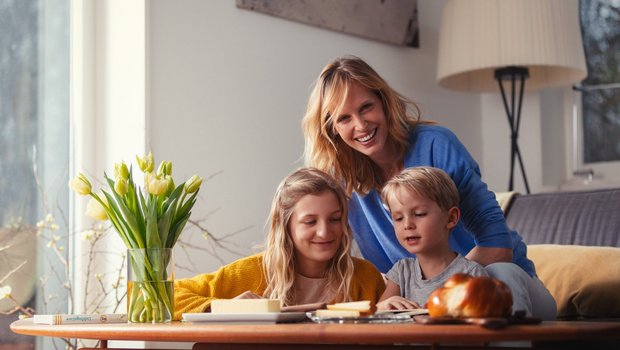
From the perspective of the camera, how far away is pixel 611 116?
3.97 metres

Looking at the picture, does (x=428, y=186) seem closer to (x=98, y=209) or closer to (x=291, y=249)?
(x=291, y=249)

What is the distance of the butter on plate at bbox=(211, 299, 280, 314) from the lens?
159 cm

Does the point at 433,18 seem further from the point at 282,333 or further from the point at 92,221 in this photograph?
the point at 282,333

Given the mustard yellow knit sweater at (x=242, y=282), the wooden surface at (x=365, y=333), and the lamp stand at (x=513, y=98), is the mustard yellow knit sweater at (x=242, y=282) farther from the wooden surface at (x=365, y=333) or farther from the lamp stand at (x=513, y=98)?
Result: the lamp stand at (x=513, y=98)

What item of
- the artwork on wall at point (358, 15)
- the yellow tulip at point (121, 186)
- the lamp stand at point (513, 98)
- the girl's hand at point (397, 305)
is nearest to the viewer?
the girl's hand at point (397, 305)

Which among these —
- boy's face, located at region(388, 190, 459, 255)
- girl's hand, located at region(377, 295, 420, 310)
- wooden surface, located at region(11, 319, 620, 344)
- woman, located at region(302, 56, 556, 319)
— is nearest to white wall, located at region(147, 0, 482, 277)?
woman, located at region(302, 56, 556, 319)

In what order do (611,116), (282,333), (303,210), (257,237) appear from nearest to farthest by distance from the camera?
(282,333)
(303,210)
(257,237)
(611,116)

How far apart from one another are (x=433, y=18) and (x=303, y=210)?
84.7 inches

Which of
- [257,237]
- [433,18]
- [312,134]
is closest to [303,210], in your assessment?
[312,134]

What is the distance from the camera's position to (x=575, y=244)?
278 cm

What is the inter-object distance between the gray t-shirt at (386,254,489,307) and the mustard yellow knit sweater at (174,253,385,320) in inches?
3.4

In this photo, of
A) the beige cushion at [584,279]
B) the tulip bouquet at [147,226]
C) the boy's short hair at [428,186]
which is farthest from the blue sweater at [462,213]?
the tulip bouquet at [147,226]

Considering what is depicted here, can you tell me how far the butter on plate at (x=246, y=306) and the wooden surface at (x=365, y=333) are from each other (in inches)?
3.6

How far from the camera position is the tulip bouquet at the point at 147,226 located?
5.96 ft
